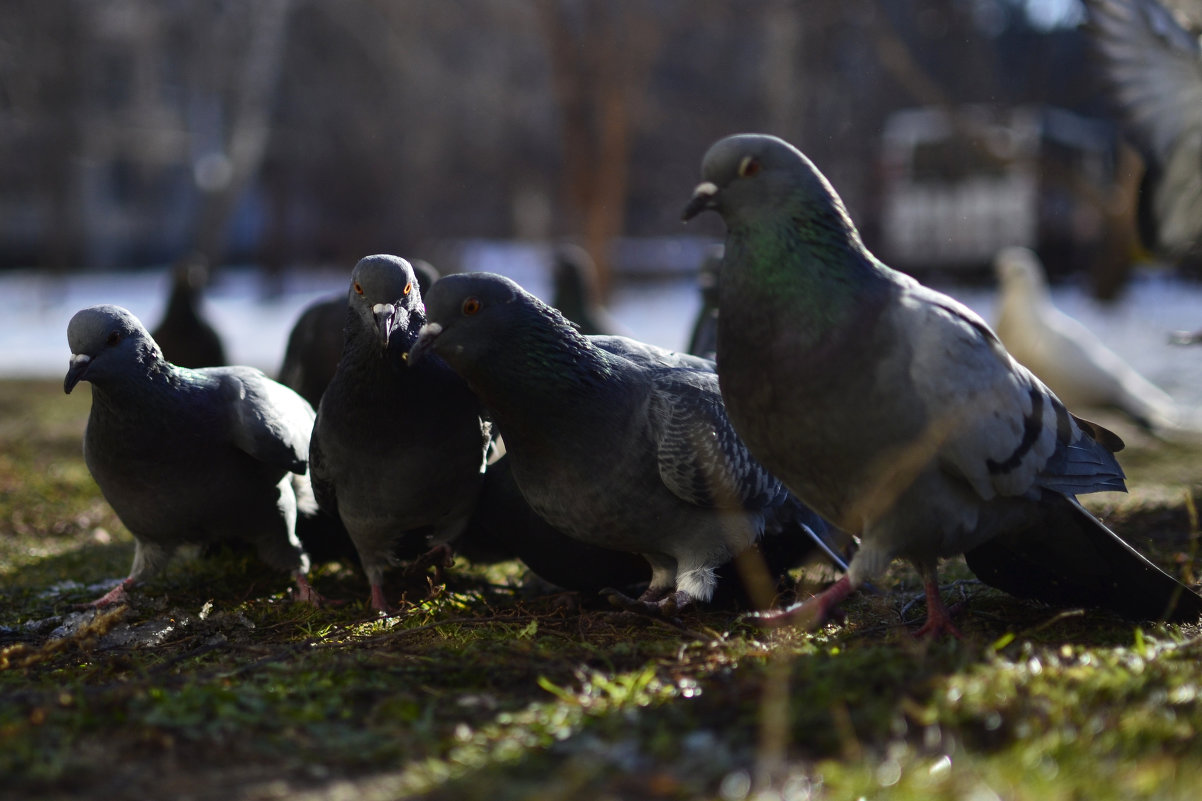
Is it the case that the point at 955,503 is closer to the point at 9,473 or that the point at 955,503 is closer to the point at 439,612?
the point at 439,612

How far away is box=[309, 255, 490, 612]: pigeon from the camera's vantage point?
11.1 ft

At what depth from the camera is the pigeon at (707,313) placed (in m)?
5.27

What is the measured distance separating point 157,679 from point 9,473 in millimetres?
4043

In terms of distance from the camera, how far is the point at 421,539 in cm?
376

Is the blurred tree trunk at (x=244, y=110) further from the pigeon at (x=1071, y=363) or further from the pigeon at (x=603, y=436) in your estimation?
the pigeon at (x=603, y=436)

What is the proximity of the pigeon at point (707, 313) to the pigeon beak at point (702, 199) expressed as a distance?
1.77 metres

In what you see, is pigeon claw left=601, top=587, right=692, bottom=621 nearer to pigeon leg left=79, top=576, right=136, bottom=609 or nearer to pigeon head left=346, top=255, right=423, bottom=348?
pigeon head left=346, top=255, right=423, bottom=348

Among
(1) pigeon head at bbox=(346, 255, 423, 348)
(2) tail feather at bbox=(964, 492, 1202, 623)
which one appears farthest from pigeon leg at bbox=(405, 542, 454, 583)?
(2) tail feather at bbox=(964, 492, 1202, 623)

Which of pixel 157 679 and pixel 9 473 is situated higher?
pixel 157 679

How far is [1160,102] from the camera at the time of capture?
492 cm

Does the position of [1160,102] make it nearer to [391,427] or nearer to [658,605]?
[658,605]

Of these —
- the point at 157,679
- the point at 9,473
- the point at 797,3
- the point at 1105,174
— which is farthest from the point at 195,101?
the point at 157,679

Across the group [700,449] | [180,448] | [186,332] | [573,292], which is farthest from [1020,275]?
[180,448]

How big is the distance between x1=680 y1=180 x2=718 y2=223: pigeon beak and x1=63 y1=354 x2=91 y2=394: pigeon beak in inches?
74.8
